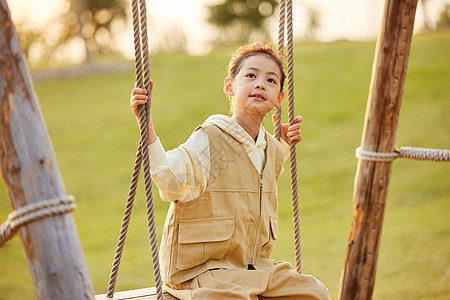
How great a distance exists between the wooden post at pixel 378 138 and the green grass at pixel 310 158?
102 inches

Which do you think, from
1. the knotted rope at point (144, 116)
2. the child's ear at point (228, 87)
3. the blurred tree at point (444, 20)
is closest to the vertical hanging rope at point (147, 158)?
the knotted rope at point (144, 116)

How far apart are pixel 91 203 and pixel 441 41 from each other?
25.9 feet

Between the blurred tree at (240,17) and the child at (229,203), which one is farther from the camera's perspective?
the blurred tree at (240,17)

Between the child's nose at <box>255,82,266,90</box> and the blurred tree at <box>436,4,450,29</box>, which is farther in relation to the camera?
the blurred tree at <box>436,4,450,29</box>

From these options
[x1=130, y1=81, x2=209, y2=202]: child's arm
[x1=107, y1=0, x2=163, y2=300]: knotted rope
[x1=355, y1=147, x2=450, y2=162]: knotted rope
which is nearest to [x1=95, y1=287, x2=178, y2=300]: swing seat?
[x1=107, y1=0, x2=163, y2=300]: knotted rope

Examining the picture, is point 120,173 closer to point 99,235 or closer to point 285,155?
point 99,235

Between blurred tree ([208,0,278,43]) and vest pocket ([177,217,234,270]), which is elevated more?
blurred tree ([208,0,278,43])

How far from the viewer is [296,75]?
37.7 feet

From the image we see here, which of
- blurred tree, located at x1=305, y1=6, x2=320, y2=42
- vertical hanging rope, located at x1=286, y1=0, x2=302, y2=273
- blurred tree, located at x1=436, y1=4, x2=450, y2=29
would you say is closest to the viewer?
vertical hanging rope, located at x1=286, y1=0, x2=302, y2=273

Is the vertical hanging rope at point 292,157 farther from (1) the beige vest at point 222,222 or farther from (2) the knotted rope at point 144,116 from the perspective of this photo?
(2) the knotted rope at point 144,116

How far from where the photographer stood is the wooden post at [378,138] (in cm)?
210

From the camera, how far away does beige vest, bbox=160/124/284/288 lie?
178 centimetres

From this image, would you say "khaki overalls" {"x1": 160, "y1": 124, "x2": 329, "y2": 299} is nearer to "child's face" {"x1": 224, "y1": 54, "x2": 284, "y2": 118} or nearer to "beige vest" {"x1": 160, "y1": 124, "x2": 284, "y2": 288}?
"beige vest" {"x1": 160, "y1": 124, "x2": 284, "y2": 288}

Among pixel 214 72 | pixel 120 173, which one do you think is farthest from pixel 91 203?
pixel 214 72
